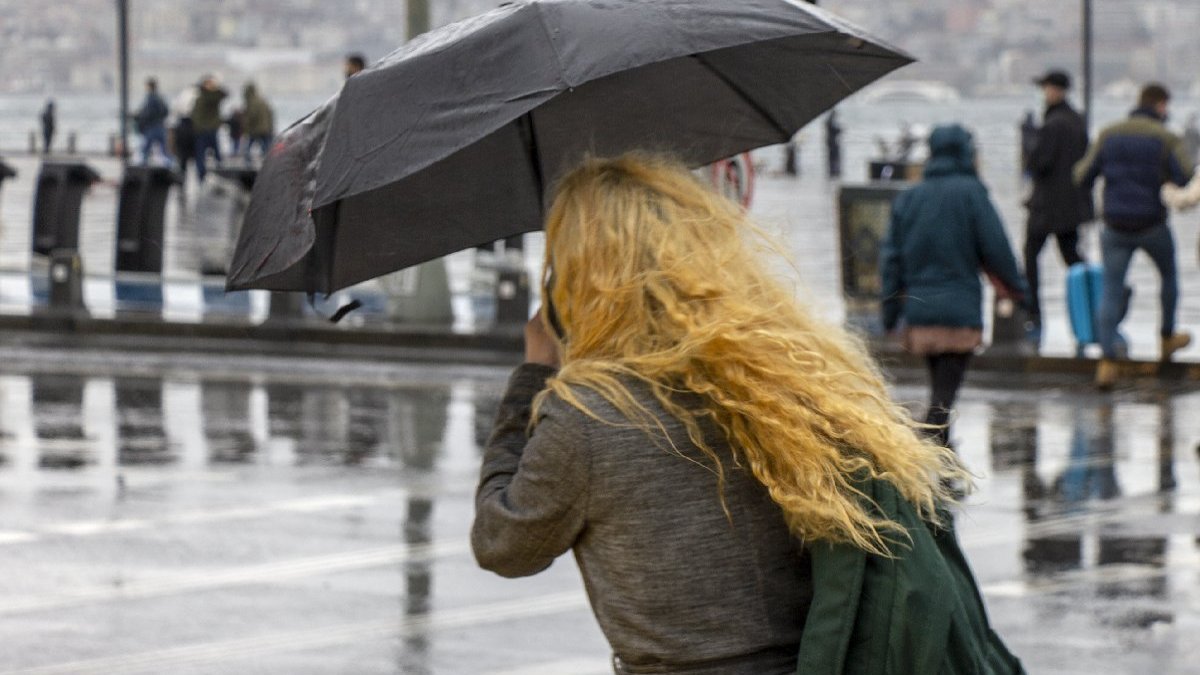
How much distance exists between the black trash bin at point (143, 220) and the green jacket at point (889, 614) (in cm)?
1718

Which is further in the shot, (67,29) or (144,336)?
(67,29)

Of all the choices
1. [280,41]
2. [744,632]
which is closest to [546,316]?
[744,632]

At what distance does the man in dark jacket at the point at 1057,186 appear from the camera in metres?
16.1

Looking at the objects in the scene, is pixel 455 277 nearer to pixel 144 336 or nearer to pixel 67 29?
pixel 144 336

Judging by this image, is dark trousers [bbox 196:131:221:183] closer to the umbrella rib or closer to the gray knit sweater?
the umbrella rib

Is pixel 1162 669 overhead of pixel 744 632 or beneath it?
beneath

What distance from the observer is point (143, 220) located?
19750 mm

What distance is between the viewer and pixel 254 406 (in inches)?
539

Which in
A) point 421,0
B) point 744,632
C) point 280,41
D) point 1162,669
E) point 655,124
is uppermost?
point 280,41

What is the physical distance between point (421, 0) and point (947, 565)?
14.3 m

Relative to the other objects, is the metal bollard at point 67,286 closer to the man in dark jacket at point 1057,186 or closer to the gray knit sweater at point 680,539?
the man in dark jacket at point 1057,186

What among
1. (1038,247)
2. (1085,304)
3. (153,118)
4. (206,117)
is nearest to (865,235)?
(1038,247)

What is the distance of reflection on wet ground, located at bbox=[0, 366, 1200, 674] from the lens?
7355mm

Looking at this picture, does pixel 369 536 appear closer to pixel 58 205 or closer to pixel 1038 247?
pixel 1038 247
